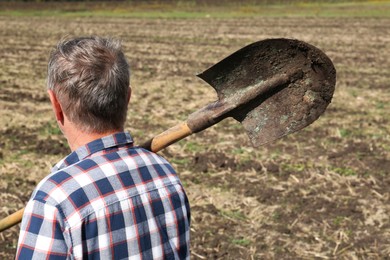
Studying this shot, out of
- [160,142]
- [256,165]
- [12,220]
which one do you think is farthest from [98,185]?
[256,165]

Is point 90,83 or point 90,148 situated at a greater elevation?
point 90,83

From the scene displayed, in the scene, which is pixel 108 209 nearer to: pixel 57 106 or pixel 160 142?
pixel 57 106

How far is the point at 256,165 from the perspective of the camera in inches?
248

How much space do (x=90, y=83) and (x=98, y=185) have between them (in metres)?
0.29

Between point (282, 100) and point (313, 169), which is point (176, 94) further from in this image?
point (282, 100)

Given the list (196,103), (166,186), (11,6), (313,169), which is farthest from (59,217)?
(11,6)

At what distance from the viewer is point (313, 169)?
6191 mm

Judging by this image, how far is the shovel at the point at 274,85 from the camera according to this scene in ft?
8.64

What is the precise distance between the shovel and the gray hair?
0.83 meters

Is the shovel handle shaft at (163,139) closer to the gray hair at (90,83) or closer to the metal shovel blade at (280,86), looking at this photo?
the metal shovel blade at (280,86)

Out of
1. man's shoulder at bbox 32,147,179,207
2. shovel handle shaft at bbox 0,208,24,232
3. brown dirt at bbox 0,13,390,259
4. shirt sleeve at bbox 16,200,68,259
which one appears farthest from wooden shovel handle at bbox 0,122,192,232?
brown dirt at bbox 0,13,390,259

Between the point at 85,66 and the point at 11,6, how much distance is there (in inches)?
1322

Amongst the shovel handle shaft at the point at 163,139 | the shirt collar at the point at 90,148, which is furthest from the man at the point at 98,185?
the shovel handle shaft at the point at 163,139

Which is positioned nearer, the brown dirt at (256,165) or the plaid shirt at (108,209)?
the plaid shirt at (108,209)
